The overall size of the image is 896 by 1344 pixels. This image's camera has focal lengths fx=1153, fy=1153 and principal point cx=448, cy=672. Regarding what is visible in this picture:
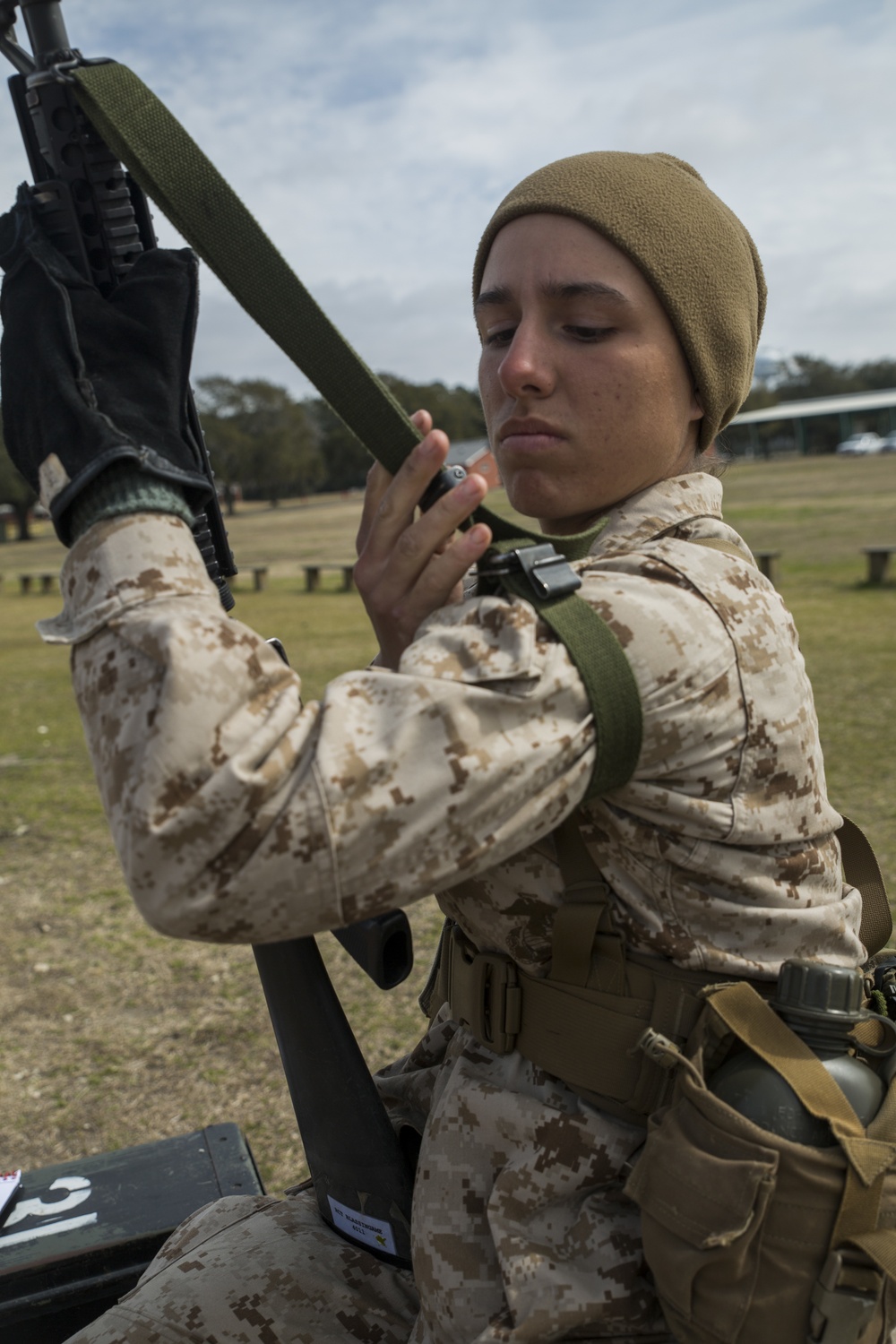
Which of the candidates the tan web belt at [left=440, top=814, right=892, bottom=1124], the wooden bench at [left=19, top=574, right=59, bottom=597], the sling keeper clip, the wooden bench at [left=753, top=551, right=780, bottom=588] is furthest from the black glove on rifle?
the wooden bench at [left=19, top=574, right=59, bottom=597]

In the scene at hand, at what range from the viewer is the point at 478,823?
1351 millimetres

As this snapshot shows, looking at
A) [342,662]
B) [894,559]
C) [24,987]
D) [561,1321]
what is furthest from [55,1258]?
[894,559]

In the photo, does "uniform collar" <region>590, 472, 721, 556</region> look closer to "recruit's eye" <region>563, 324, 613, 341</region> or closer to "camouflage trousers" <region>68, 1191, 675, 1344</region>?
"recruit's eye" <region>563, 324, 613, 341</region>

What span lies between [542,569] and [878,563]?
17097 mm

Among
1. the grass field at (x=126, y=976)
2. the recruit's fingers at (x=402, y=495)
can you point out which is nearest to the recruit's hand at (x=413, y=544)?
the recruit's fingers at (x=402, y=495)

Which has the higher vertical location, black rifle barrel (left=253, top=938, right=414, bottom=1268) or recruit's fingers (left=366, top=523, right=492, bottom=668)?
recruit's fingers (left=366, top=523, right=492, bottom=668)

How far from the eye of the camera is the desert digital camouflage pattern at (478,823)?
4.22 feet

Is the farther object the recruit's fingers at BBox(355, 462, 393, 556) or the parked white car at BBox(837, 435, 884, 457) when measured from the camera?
the parked white car at BBox(837, 435, 884, 457)

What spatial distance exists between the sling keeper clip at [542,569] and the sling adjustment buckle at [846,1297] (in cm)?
89

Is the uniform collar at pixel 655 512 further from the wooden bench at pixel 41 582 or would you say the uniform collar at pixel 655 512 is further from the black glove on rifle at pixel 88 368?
the wooden bench at pixel 41 582

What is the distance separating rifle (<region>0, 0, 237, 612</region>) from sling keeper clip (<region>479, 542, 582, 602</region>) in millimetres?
416

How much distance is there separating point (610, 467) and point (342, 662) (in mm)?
11915

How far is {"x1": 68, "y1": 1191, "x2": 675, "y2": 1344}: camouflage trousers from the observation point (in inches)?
70.4

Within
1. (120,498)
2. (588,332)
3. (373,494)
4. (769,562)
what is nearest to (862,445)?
(769,562)
